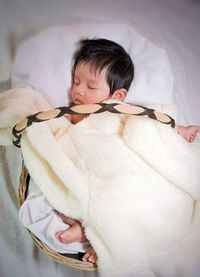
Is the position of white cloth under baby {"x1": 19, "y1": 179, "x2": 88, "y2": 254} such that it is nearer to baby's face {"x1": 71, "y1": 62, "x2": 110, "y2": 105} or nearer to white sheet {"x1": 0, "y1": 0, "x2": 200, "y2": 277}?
white sheet {"x1": 0, "y1": 0, "x2": 200, "y2": 277}

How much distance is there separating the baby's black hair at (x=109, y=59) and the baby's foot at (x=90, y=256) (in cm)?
31

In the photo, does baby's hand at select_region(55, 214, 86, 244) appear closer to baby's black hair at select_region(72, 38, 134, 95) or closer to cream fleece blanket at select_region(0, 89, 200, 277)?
cream fleece blanket at select_region(0, 89, 200, 277)

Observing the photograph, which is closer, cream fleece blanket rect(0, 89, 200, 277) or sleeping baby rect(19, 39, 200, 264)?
cream fleece blanket rect(0, 89, 200, 277)

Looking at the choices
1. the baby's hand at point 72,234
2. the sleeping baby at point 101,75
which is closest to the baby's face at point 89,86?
the sleeping baby at point 101,75

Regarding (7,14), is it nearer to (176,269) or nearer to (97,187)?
(97,187)

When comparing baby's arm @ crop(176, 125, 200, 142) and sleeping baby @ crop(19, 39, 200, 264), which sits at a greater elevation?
sleeping baby @ crop(19, 39, 200, 264)

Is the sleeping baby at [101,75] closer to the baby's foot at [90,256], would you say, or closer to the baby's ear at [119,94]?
the baby's ear at [119,94]

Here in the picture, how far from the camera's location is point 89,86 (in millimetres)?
668

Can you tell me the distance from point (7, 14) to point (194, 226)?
0.58 meters

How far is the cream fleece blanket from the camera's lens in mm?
508

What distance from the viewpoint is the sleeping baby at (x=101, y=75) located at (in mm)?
662

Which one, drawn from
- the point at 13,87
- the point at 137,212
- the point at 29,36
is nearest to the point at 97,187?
the point at 137,212

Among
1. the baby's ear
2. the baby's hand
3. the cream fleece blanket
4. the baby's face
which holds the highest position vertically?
the baby's face

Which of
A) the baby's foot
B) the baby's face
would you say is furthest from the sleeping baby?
the baby's foot
